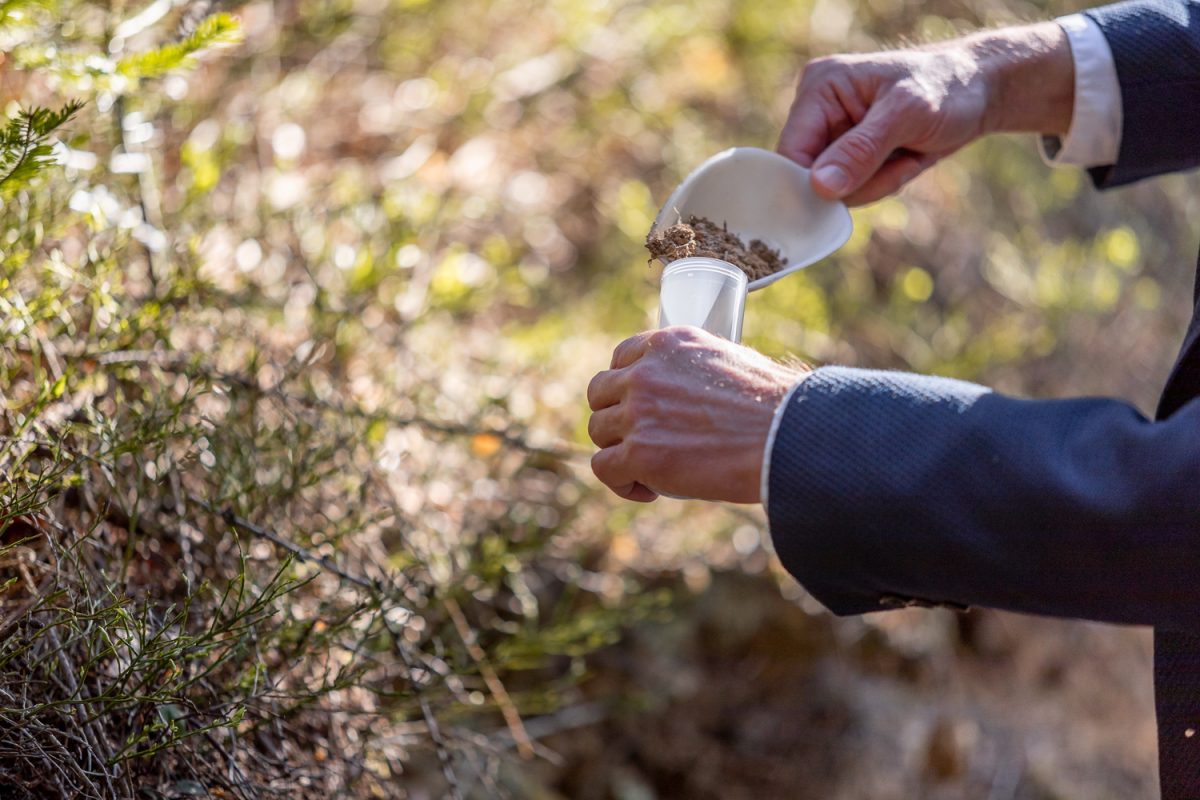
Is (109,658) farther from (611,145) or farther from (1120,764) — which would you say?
(1120,764)

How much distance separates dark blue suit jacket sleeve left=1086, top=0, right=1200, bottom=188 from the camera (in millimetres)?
1440

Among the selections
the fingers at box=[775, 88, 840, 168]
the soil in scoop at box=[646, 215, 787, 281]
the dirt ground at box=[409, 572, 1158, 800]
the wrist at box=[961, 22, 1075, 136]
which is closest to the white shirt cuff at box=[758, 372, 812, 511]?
the soil in scoop at box=[646, 215, 787, 281]

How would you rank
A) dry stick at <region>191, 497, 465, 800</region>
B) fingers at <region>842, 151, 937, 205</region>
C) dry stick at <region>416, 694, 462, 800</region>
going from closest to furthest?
dry stick at <region>191, 497, 465, 800</region>
dry stick at <region>416, 694, 462, 800</region>
fingers at <region>842, 151, 937, 205</region>

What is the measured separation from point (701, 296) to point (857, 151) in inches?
21.3

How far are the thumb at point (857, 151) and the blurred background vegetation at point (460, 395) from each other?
2.58 feet

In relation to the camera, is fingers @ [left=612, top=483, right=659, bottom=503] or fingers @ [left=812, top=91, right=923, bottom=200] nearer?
fingers @ [left=612, top=483, right=659, bottom=503]

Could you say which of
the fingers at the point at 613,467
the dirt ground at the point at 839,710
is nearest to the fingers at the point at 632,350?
the fingers at the point at 613,467

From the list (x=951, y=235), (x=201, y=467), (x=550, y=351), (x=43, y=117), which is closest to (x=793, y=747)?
(x=550, y=351)

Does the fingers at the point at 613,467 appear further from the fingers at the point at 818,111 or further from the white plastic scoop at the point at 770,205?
the fingers at the point at 818,111

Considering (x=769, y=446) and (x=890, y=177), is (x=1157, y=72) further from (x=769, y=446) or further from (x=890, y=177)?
(x=769, y=446)

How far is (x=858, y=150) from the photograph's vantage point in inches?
55.8

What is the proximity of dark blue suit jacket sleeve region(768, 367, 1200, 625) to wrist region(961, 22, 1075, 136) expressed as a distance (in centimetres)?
87

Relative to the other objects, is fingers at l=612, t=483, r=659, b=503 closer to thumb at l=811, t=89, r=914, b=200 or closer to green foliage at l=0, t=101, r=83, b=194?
thumb at l=811, t=89, r=914, b=200

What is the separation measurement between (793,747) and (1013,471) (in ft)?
5.98
